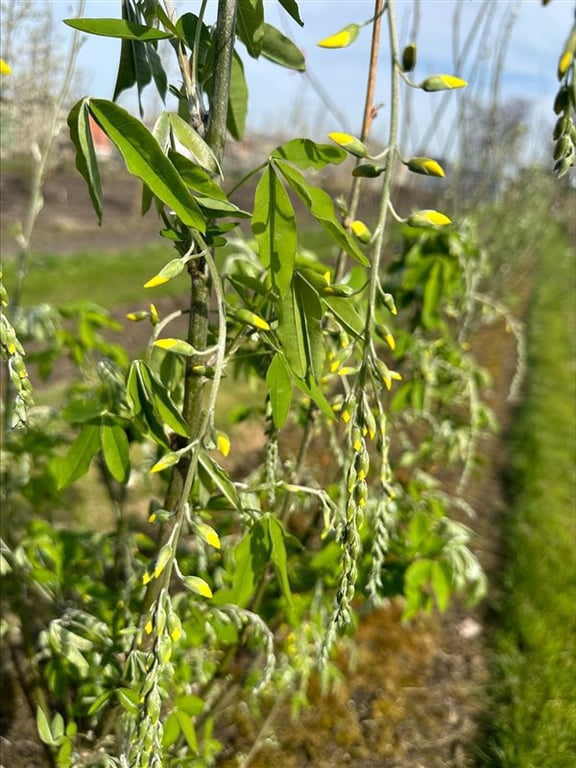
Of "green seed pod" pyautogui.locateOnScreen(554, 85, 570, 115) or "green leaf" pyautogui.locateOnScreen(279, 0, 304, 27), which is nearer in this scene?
"green seed pod" pyautogui.locateOnScreen(554, 85, 570, 115)

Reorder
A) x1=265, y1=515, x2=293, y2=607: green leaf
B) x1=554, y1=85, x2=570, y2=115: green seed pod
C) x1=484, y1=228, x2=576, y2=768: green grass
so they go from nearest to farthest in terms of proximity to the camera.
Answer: x1=554, y1=85, x2=570, y2=115: green seed pod < x1=265, y1=515, x2=293, y2=607: green leaf < x1=484, y1=228, x2=576, y2=768: green grass

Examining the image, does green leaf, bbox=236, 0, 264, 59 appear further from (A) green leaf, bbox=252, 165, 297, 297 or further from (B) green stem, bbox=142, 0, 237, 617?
(A) green leaf, bbox=252, 165, 297, 297

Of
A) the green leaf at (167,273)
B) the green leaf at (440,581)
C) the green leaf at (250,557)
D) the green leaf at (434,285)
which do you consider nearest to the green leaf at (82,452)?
the green leaf at (250,557)

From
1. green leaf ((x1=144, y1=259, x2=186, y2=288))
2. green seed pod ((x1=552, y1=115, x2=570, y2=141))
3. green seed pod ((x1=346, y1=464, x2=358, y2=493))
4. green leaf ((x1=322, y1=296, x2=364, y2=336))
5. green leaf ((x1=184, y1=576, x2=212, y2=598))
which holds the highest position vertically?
green seed pod ((x1=552, y1=115, x2=570, y2=141))

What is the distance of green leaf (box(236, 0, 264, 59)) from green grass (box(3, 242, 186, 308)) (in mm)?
6378

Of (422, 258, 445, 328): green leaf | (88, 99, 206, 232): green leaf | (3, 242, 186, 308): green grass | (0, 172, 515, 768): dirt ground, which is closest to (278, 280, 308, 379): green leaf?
(88, 99, 206, 232): green leaf

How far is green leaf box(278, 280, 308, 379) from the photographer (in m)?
0.99

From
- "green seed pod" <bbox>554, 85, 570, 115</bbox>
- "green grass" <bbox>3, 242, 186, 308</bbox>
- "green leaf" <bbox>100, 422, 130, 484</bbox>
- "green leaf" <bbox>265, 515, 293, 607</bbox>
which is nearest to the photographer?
"green seed pod" <bbox>554, 85, 570, 115</bbox>

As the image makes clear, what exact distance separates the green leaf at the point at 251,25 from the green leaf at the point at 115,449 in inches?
28.0

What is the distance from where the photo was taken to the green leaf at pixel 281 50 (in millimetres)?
1142

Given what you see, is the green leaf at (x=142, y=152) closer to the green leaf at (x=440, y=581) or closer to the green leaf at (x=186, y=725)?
the green leaf at (x=186, y=725)

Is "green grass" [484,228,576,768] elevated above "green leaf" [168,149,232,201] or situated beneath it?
situated beneath

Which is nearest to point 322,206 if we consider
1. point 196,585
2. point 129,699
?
point 196,585

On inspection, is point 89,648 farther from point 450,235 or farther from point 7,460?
point 450,235
